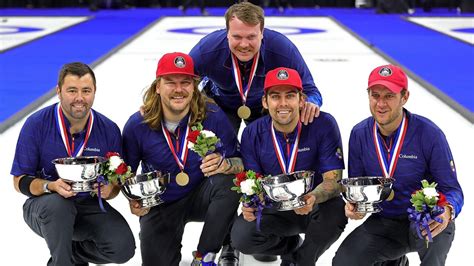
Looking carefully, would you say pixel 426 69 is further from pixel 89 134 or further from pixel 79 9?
pixel 79 9

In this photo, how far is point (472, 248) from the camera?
19.2 feet

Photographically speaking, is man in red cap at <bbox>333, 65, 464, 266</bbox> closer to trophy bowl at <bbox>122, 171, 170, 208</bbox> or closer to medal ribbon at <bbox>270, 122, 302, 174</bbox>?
medal ribbon at <bbox>270, 122, 302, 174</bbox>

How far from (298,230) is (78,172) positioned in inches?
55.5

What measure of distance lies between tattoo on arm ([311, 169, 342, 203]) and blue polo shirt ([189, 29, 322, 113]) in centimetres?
91

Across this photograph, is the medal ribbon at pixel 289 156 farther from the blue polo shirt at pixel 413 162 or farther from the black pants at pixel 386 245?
the black pants at pixel 386 245

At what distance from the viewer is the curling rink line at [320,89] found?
5.96m

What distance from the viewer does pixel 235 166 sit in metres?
5.29

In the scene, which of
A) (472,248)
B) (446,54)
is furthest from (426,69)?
(472,248)

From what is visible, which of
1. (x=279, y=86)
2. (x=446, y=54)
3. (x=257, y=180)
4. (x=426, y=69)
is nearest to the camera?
(x=257, y=180)

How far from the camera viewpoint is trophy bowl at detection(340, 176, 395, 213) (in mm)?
4590

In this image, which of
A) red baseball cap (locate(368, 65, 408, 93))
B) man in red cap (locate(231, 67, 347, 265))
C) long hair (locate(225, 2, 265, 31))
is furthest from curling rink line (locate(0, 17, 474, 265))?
long hair (locate(225, 2, 265, 31))

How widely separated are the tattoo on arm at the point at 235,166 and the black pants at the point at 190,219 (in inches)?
2.4

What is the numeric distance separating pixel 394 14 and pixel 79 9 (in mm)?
10325

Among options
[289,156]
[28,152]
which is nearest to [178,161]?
[289,156]
